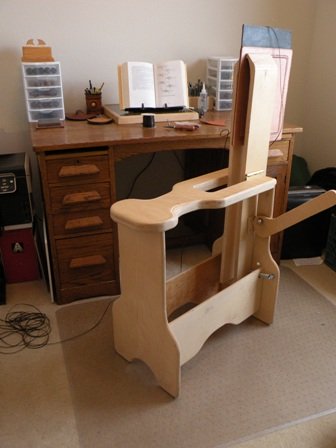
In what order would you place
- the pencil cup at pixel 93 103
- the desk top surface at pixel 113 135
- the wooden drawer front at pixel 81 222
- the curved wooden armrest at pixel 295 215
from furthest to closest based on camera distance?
1. the pencil cup at pixel 93 103
2. the wooden drawer front at pixel 81 222
3. the desk top surface at pixel 113 135
4. the curved wooden armrest at pixel 295 215

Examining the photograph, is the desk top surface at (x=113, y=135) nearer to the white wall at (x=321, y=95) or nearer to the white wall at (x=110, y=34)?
the white wall at (x=110, y=34)

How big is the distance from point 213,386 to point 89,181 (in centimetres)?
99

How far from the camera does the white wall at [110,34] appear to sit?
211cm

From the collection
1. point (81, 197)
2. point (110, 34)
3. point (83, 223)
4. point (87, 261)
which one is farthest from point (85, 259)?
point (110, 34)

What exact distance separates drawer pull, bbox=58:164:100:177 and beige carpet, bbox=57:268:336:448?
0.66 metres

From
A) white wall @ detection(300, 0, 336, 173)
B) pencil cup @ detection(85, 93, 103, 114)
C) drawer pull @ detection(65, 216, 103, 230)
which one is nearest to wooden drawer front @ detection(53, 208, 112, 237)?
drawer pull @ detection(65, 216, 103, 230)

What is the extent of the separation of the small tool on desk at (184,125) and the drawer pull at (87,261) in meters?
0.72

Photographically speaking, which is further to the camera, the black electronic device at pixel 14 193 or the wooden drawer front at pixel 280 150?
the wooden drawer front at pixel 280 150

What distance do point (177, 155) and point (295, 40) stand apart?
3.53 ft

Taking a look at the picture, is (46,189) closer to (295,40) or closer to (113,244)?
(113,244)

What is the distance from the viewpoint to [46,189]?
69.2 inches

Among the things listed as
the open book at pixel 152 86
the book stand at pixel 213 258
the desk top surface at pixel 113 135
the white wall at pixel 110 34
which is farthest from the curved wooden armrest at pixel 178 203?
the white wall at pixel 110 34

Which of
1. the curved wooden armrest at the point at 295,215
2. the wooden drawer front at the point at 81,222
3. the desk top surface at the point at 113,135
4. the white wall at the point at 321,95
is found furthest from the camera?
the white wall at the point at 321,95

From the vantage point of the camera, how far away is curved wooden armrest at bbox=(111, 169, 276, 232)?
125cm
